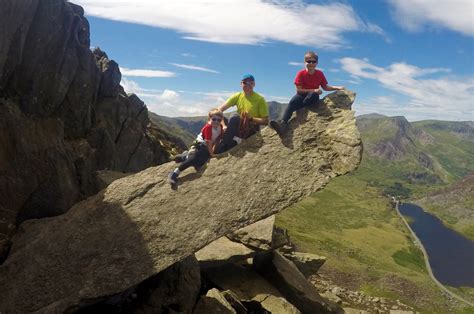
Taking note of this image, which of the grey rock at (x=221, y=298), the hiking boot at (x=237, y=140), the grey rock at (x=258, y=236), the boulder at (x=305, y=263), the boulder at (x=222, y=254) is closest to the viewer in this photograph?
the grey rock at (x=221, y=298)

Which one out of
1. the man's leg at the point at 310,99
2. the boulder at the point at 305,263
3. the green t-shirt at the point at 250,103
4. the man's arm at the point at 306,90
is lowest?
the boulder at the point at 305,263

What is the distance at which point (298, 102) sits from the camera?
21.2 meters

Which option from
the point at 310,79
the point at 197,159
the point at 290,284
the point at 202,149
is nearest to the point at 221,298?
the point at 290,284

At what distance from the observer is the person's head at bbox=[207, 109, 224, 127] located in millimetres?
19781

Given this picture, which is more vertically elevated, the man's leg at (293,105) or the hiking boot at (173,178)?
the man's leg at (293,105)

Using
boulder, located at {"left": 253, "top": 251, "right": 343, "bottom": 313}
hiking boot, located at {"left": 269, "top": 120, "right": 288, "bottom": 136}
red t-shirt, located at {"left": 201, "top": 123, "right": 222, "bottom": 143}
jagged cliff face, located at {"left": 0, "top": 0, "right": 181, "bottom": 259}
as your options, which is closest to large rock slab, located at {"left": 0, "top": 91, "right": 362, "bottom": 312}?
hiking boot, located at {"left": 269, "top": 120, "right": 288, "bottom": 136}

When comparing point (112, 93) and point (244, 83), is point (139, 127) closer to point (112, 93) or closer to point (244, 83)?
point (112, 93)

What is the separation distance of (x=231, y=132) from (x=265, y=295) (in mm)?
10377

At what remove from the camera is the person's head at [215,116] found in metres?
19.8

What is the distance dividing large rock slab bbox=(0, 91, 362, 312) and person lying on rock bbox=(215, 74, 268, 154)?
0.68m

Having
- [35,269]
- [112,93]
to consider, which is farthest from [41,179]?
[112,93]

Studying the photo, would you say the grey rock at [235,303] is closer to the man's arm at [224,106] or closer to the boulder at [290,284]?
the boulder at [290,284]

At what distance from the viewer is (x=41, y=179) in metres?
21.7

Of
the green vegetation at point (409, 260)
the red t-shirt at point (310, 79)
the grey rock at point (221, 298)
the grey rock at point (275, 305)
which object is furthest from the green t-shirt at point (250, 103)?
the green vegetation at point (409, 260)
